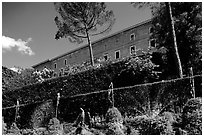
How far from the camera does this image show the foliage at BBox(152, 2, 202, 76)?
12828mm

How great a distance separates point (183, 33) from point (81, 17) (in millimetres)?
7653

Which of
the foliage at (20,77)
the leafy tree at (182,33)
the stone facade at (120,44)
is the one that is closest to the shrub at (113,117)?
the leafy tree at (182,33)

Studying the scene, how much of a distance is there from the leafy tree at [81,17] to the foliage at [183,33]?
487 centimetres

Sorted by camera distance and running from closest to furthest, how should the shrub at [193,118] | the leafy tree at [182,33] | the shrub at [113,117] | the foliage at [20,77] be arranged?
1. the shrub at [193,118]
2. the shrub at [113,117]
3. the leafy tree at [182,33]
4. the foliage at [20,77]

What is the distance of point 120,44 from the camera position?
27.3 metres

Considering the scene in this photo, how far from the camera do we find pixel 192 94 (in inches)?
323

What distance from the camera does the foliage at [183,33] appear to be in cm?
1283

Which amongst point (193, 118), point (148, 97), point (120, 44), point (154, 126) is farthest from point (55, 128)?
point (120, 44)

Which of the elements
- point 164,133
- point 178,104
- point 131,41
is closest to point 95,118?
point 178,104

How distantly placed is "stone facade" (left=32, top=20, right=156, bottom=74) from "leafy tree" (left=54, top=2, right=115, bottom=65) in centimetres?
517

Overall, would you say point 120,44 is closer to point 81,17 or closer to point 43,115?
point 81,17

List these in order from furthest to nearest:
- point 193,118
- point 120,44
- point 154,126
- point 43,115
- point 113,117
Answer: point 120,44
point 43,115
point 113,117
point 154,126
point 193,118

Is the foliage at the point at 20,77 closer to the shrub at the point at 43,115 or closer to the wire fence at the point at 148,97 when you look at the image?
the shrub at the point at 43,115

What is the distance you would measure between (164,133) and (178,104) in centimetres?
191
